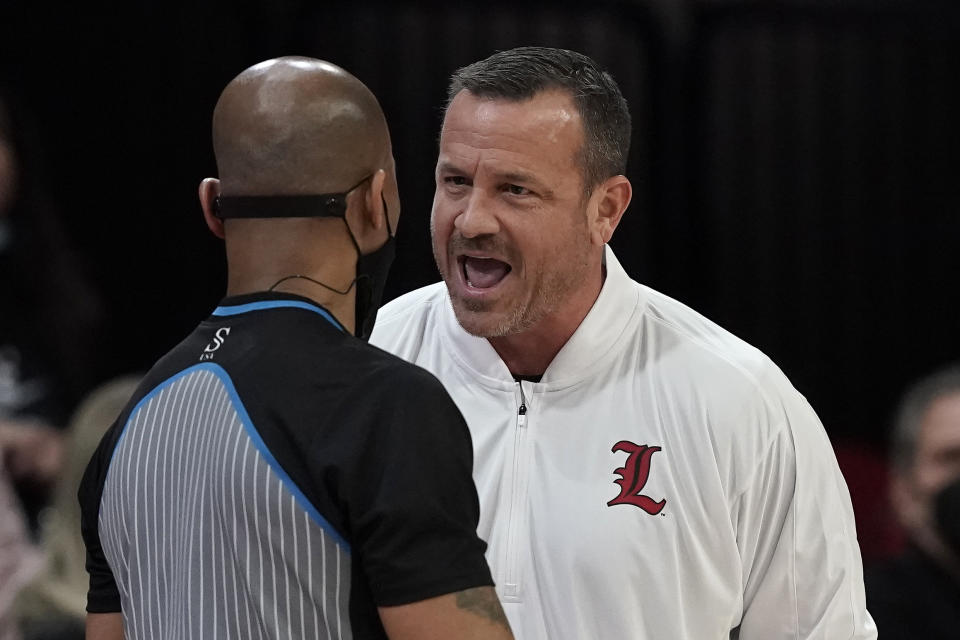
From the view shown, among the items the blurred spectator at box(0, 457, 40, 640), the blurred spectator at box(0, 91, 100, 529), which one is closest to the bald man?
the blurred spectator at box(0, 457, 40, 640)

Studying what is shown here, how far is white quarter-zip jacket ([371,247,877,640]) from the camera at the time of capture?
2.18 meters

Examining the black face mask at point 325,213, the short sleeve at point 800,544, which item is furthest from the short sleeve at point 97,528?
the short sleeve at point 800,544

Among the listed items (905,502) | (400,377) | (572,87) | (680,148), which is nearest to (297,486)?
(400,377)

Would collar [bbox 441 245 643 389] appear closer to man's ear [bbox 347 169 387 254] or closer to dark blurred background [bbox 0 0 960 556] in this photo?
man's ear [bbox 347 169 387 254]

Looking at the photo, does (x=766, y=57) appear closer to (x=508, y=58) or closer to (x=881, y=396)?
(x=881, y=396)

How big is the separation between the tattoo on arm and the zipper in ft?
2.05

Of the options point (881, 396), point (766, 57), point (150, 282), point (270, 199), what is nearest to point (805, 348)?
point (881, 396)

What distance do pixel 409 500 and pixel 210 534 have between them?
0.82ft

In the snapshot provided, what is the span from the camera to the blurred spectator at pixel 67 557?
3.42m

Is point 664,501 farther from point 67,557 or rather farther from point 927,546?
point 67,557

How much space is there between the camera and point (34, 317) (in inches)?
167

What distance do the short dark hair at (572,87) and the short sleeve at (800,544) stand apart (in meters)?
0.50

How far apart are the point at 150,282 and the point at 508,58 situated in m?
2.59

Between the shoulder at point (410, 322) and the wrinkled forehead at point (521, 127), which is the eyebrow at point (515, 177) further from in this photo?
the shoulder at point (410, 322)
